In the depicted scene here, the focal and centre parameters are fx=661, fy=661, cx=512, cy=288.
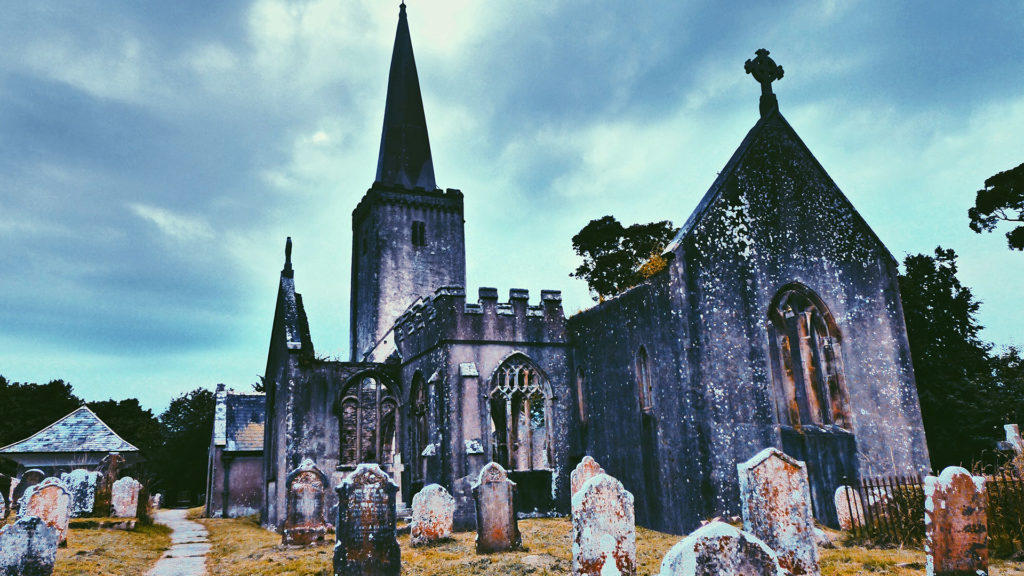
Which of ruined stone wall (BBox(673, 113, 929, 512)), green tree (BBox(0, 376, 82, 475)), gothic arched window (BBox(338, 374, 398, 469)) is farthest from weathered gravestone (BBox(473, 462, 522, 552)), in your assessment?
green tree (BBox(0, 376, 82, 475))

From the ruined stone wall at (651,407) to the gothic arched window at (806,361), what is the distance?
82.1 inches

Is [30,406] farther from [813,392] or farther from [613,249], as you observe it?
[813,392]

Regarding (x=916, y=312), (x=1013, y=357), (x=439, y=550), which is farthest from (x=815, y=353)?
(x=1013, y=357)

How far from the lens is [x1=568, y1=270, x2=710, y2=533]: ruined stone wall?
13.0 meters

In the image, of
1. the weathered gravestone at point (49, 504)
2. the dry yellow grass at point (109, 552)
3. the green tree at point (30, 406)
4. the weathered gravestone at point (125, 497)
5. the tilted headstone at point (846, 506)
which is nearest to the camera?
the dry yellow grass at point (109, 552)

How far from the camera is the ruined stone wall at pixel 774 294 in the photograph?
12.9 meters

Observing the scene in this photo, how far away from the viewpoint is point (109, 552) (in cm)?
1303

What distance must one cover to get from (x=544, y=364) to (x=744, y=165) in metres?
7.09

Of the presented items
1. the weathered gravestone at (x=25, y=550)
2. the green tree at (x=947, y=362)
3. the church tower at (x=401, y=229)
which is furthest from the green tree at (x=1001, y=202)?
the weathered gravestone at (x=25, y=550)

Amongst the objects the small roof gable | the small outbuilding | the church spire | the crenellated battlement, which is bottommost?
the small outbuilding

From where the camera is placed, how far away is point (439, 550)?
11891 mm

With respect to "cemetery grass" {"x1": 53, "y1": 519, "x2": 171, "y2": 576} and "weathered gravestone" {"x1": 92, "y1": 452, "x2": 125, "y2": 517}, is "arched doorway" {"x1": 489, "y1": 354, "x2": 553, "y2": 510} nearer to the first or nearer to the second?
"cemetery grass" {"x1": 53, "y1": 519, "x2": 171, "y2": 576}

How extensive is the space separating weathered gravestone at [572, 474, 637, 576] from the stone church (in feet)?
13.3

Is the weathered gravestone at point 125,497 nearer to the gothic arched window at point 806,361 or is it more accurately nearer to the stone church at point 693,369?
the stone church at point 693,369
